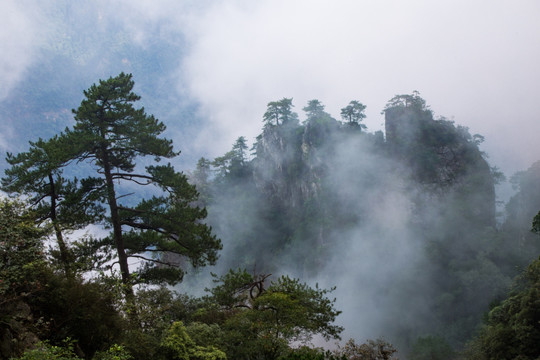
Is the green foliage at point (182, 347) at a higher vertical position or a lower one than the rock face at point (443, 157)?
lower

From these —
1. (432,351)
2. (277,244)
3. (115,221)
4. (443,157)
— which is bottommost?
(115,221)

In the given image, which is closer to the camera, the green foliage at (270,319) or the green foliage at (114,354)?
the green foliage at (114,354)

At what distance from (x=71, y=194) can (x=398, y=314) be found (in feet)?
151

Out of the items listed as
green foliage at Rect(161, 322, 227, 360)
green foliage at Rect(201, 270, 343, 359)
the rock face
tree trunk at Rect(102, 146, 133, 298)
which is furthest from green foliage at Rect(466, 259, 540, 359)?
the rock face

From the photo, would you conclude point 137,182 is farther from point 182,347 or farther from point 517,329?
point 517,329

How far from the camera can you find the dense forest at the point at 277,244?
8125 mm

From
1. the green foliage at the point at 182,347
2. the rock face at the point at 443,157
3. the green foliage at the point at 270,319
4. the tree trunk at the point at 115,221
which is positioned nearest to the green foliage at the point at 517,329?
the green foliage at the point at 270,319

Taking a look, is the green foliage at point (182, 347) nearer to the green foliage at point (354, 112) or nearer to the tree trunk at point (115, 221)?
the tree trunk at point (115, 221)

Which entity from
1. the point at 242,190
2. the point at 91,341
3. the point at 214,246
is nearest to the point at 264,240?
the point at 242,190

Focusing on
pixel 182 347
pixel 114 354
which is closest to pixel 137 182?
pixel 182 347

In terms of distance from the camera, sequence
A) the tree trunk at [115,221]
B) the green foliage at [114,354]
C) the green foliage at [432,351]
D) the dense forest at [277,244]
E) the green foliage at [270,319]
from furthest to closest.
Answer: the green foliage at [432,351] < the tree trunk at [115,221] < the green foliage at [270,319] < the dense forest at [277,244] < the green foliage at [114,354]

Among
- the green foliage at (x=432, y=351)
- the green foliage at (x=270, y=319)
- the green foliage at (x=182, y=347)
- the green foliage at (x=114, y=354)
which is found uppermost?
the green foliage at (x=432, y=351)

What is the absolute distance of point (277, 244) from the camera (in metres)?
69.8

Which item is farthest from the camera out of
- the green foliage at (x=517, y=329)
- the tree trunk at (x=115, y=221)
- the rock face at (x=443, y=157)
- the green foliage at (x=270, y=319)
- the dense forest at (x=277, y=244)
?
the rock face at (x=443, y=157)
